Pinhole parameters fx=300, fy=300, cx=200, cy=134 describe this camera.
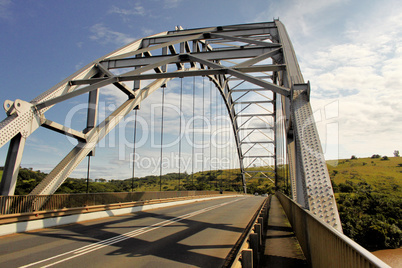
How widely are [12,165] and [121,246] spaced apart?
6.77 metres

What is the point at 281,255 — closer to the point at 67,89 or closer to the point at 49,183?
the point at 49,183

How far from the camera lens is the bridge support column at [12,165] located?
37.1 feet

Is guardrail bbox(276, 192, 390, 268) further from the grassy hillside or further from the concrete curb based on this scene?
the grassy hillside

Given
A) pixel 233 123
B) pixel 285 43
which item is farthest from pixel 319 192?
pixel 233 123

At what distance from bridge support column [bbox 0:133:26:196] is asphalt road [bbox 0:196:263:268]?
8.34 feet

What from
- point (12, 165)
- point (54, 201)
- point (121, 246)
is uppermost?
point (12, 165)

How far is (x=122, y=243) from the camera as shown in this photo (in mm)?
7973

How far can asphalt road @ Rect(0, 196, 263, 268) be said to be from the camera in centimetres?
609

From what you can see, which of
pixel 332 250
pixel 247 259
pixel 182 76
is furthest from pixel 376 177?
pixel 332 250

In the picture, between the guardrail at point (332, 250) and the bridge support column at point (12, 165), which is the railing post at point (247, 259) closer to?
the guardrail at point (332, 250)

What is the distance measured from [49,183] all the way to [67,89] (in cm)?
453

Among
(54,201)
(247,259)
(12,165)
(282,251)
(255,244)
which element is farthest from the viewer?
(54,201)

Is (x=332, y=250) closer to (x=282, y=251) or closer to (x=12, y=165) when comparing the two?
(x=282, y=251)

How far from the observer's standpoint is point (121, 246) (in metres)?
7.59
